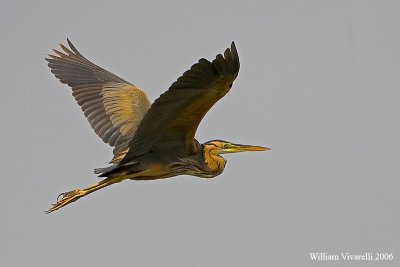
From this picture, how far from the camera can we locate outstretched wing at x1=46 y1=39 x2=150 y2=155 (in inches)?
373

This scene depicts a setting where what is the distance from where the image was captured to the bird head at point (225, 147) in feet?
29.3

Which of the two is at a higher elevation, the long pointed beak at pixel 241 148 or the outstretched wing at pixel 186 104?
the outstretched wing at pixel 186 104

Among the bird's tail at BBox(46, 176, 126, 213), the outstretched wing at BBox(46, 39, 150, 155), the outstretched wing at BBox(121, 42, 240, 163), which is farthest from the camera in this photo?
the outstretched wing at BBox(46, 39, 150, 155)

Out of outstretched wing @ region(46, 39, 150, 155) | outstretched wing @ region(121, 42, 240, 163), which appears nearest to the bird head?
outstretched wing @ region(121, 42, 240, 163)

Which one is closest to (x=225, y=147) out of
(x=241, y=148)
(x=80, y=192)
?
(x=241, y=148)

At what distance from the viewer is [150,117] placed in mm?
7594

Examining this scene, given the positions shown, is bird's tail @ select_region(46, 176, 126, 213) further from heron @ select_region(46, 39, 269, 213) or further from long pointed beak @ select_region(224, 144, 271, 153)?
long pointed beak @ select_region(224, 144, 271, 153)

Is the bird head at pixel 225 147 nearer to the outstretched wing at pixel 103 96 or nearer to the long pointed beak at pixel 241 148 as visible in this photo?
the long pointed beak at pixel 241 148

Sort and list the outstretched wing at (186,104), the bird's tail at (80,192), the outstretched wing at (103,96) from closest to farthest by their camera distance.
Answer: the outstretched wing at (186,104) → the bird's tail at (80,192) → the outstretched wing at (103,96)

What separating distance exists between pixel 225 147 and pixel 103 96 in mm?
1749

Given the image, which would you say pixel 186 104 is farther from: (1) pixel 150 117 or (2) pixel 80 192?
(2) pixel 80 192

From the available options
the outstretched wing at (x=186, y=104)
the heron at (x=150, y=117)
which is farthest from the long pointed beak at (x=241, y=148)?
the outstretched wing at (x=186, y=104)

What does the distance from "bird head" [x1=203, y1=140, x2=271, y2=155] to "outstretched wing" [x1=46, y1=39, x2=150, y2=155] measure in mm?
877

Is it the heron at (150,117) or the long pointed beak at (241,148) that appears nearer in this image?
the heron at (150,117)
